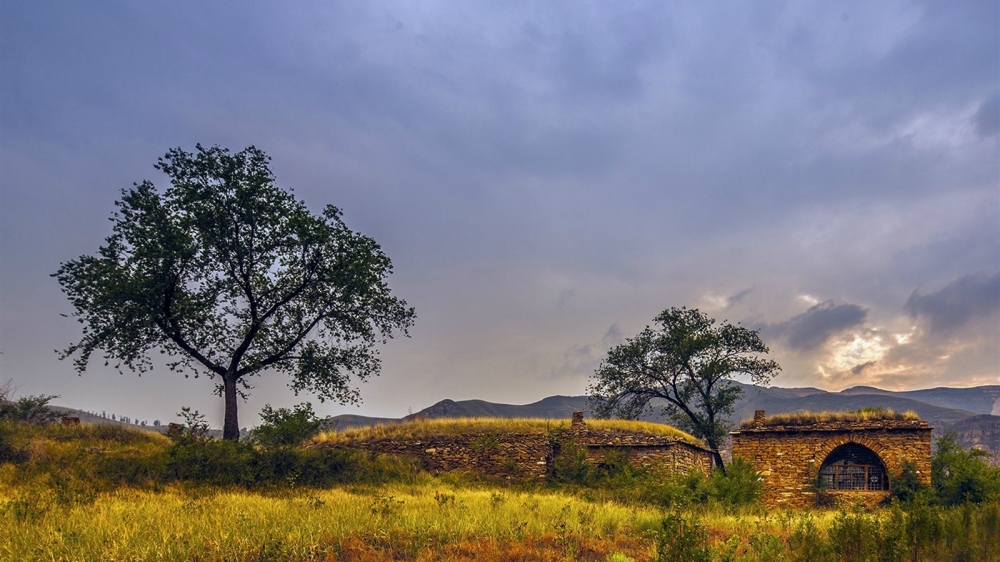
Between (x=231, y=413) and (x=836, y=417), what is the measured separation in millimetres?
25232

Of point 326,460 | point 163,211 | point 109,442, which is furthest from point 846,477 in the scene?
point 163,211

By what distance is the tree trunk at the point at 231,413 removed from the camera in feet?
82.0

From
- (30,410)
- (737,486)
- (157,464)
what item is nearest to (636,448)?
(737,486)

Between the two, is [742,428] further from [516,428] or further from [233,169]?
[233,169]

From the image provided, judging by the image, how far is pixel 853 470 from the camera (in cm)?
2438

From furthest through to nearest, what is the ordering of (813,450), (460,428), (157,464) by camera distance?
(460,428) < (813,450) < (157,464)

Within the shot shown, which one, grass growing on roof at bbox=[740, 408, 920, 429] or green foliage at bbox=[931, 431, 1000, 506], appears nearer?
green foliage at bbox=[931, 431, 1000, 506]

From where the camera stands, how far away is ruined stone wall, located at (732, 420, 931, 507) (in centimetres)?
2339

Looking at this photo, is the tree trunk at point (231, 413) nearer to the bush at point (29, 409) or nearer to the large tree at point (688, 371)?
the bush at point (29, 409)

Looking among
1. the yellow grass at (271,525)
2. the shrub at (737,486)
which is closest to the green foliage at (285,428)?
the yellow grass at (271,525)

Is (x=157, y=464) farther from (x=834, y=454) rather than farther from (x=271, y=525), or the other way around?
(x=834, y=454)

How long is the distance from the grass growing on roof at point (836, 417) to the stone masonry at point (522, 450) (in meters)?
4.44

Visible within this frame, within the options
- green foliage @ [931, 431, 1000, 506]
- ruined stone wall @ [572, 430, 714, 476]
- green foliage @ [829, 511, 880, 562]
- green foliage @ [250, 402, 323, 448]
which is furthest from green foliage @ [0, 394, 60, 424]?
green foliage @ [931, 431, 1000, 506]

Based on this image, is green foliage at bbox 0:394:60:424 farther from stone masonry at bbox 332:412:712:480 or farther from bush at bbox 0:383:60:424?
stone masonry at bbox 332:412:712:480
